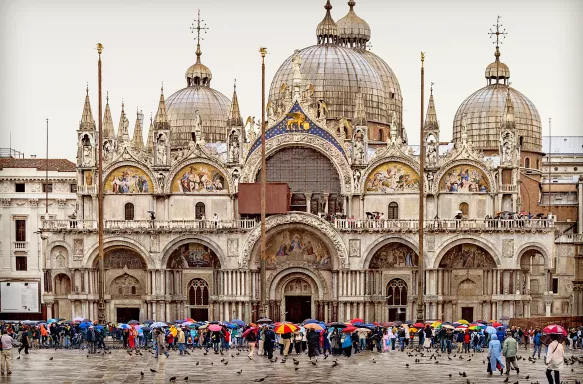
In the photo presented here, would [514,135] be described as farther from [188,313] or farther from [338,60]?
[188,313]

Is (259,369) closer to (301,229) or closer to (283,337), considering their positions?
(283,337)

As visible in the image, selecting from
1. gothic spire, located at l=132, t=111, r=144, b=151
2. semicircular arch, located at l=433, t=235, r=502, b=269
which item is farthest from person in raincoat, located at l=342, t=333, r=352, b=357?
gothic spire, located at l=132, t=111, r=144, b=151

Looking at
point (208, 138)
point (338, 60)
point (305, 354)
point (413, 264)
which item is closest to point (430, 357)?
point (305, 354)

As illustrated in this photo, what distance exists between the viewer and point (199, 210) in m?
92.9

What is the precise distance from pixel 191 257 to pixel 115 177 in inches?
277

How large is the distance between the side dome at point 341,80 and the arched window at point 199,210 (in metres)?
11.3

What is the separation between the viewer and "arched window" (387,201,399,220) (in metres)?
91.3

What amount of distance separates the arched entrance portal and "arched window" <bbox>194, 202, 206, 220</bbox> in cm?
701

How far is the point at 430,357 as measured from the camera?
66.6m

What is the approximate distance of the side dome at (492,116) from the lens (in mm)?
109000

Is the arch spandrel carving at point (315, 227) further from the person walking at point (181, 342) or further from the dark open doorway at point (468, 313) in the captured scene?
the person walking at point (181, 342)

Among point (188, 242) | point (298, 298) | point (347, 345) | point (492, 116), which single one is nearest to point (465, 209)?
point (298, 298)

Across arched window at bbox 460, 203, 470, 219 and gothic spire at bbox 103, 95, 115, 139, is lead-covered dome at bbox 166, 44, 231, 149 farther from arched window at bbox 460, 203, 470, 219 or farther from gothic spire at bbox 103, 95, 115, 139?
arched window at bbox 460, 203, 470, 219

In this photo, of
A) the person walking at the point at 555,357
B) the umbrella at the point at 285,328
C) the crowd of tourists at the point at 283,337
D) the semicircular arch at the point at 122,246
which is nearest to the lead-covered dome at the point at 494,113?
the semicircular arch at the point at 122,246
